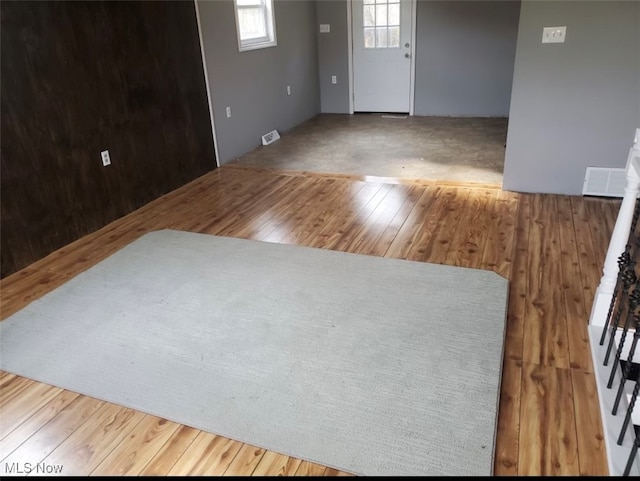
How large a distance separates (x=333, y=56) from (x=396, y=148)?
7.45 feet

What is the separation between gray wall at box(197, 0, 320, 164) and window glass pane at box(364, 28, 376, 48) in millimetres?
707

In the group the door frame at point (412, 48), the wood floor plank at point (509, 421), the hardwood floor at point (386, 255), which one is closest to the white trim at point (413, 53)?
the door frame at point (412, 48)

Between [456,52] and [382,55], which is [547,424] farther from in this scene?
[382,55]

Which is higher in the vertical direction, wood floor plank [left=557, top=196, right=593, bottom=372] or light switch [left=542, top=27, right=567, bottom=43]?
light switch [left=542, top=27, right=567, bottom=43]

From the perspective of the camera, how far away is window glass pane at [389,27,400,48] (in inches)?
247

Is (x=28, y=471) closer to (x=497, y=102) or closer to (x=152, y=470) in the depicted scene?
(x=152, y=470)

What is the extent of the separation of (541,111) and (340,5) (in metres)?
3.81

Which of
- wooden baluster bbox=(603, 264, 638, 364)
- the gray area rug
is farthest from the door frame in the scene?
wooden baluster bbox=(603, 264, 638, 364)

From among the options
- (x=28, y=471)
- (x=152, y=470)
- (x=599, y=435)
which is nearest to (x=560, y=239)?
(x=599, y=435)

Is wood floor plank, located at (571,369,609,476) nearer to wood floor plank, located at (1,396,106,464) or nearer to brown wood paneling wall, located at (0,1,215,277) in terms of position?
wood floor plank, located at (1,396,106,464)

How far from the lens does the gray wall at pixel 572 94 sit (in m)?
3.20

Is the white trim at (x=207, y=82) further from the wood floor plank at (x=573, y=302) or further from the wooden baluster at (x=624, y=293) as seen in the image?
the wooden baluster at (x=624, y=293)

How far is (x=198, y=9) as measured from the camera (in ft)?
13.9

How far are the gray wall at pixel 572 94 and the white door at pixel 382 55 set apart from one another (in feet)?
10.3
